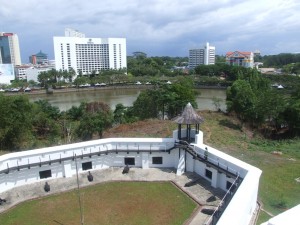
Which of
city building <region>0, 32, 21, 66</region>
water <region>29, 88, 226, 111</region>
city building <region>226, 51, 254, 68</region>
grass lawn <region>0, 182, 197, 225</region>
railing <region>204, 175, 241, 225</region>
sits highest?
city building <region>0, 32, 21, 66</region>

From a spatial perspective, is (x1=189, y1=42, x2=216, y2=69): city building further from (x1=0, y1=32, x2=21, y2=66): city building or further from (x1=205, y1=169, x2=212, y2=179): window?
(x1=205, y1=169, x2=212, y2=179): window

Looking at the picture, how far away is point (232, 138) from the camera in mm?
26188

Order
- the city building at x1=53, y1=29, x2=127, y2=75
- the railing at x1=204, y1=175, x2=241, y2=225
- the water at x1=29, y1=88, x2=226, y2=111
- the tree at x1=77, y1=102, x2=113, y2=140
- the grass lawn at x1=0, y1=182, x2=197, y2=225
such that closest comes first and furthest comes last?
the railing at x1=204, y1=175, x2=241, y2=225 → the grass lawn at x1=0, y1=182, x2=197, y2=225 → the tree at x1=77, y1=102, x2=113, y2=140 → the water at x1=29, y1=88, x2=226, y2=111 → the city building at x1=53, y1=29, x2=127, y2=75

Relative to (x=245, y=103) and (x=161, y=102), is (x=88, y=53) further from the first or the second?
(x=245, y=103)

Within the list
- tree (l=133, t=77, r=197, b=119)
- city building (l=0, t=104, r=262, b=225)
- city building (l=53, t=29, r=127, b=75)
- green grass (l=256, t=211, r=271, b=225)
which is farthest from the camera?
city building (l=53, t=29, r=127, b=75)

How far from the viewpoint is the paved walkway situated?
13.9m

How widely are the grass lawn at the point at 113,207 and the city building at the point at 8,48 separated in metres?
152

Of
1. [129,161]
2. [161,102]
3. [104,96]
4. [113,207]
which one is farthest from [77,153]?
[104,96]

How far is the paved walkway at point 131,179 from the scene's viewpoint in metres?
13.9

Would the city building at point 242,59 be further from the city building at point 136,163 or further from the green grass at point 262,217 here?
the green grass at point 262,217

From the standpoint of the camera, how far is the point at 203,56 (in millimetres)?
151500

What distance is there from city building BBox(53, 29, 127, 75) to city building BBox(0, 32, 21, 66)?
169 ft

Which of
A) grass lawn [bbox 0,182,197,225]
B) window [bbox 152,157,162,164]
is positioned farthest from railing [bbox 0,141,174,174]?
grass lawn [bbox 0,182,197,225]

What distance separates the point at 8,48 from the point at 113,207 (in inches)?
6158
